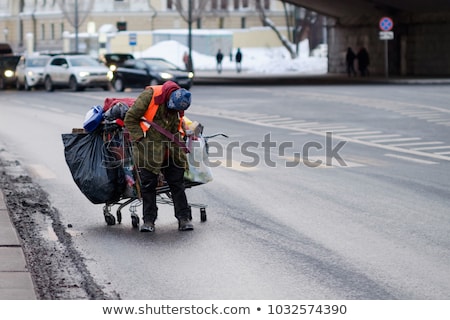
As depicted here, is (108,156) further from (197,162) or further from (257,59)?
(257,59)

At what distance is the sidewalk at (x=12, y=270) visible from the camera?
7.63 meters

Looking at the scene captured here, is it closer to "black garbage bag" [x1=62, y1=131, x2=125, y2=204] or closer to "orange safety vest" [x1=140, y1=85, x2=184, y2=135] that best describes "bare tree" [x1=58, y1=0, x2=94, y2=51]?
"black garbage bag" [x1=62, y1=131, x2=125, y2=204]

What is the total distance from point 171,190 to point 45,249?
1444 mm

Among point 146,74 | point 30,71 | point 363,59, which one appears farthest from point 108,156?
point 363,59

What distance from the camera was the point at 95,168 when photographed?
11055 mm

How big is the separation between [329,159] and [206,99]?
19.5 metres

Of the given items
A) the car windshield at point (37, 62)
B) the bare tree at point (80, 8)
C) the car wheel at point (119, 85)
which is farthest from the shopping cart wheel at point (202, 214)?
the bare tree at point (80, 8)

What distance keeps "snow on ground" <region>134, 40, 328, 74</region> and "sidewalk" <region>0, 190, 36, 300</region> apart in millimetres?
64519

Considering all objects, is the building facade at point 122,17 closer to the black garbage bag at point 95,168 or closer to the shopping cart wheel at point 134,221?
the black garbage bag at point 95,168

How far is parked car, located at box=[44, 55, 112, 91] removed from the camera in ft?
150

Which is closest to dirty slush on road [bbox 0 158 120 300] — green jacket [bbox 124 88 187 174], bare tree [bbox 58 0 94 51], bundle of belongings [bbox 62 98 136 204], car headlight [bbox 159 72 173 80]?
bundle of belongings [bbox 62 98 136 204]

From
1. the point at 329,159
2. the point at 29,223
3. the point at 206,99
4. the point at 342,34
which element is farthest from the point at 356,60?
the point at 29,223

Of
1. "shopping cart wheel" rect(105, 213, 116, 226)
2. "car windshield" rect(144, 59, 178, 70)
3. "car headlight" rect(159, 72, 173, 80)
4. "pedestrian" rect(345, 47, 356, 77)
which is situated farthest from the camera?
"pedestrian" rect(345, 47, 356, 77)

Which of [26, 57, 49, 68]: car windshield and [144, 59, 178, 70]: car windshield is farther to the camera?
[26, 57, 49, 68]: car windshield
